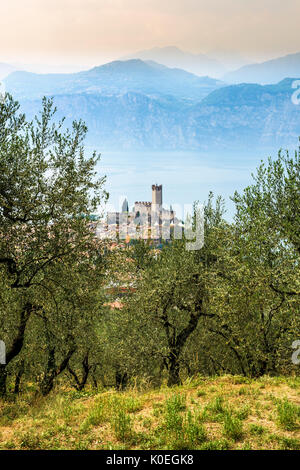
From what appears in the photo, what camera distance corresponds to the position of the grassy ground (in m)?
8.80

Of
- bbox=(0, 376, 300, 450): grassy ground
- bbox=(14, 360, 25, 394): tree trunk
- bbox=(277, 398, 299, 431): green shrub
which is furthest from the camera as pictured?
bbox=(14, 360, 25, 394): tree trunk

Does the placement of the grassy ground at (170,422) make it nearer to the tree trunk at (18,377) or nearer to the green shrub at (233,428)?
the green shrub at (233,428)

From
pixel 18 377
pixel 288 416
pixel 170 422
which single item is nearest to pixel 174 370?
pixel 18 377

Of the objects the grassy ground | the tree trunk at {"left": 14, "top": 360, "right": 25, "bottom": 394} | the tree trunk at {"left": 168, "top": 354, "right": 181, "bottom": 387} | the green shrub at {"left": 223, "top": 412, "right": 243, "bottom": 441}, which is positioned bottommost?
the tree trunk at {"left": 14, "top": 360, "right": 25, "bottom": 394}

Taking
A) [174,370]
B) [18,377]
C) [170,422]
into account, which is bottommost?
[18,377]

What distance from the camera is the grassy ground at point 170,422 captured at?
8797 mm

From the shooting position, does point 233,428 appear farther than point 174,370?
No

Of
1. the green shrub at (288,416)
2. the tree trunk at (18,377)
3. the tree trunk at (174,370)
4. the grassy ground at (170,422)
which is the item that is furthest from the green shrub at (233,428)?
the tree trunk at (18,377)

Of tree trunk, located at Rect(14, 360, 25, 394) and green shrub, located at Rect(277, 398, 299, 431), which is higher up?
green shrub, located at Rect(277, 398, 299, 431)

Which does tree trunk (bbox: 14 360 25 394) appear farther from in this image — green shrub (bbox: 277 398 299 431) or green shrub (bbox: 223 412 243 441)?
green shrub (bbox: 277 398 299 431)

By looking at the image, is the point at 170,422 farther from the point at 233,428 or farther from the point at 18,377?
the point at 18,377

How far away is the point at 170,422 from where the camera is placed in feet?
30.9

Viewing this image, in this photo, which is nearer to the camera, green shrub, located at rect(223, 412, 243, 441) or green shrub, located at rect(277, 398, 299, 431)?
green shrub, located at rect(223, 412, 243, 441)

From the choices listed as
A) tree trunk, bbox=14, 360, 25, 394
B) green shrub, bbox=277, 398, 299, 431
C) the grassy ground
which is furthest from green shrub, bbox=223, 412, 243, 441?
tree trunk, bbox=14, 360, 25, 394
